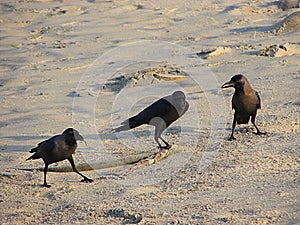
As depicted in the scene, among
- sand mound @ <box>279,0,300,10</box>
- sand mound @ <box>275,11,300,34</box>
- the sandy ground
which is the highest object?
sand mound @ <box>279,0,300,10</box>

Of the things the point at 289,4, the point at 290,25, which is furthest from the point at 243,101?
the point at 289,4

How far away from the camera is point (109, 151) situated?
662 cm

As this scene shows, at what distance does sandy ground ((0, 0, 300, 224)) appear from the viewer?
15.9 ft

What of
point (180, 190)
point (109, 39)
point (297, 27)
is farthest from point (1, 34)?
point (180, 190)

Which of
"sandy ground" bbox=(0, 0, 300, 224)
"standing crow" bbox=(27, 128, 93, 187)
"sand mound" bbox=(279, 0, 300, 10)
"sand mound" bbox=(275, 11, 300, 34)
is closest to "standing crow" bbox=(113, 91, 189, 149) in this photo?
"sandy ground" bbox=(0, 0, 300, 224)

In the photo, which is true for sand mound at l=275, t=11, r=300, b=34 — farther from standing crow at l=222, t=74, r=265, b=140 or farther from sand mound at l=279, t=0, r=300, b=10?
standing crow at l=222, t=74, r=265, b=140

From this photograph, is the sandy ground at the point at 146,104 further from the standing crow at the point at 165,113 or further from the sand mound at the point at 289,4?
the standing crow at the point at 165,113

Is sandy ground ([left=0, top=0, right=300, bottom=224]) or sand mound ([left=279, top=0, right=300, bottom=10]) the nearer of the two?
sandy ground ([left=0, top=0, right=300, bottom=224])

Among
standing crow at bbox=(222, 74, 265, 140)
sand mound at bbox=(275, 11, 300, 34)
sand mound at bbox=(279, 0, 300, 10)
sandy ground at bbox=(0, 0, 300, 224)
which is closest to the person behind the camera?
sandy ground at bbox=(0, 0, 300, 224)

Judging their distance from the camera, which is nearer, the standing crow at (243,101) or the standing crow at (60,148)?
the standing crow at (60,148)

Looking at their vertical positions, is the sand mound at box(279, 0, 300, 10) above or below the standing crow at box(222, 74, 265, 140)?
above

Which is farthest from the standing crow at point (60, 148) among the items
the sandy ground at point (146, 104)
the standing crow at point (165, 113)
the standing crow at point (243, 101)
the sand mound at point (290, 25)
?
the sand mound at point (290, 25)

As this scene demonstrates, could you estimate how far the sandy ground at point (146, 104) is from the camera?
4.83 metres

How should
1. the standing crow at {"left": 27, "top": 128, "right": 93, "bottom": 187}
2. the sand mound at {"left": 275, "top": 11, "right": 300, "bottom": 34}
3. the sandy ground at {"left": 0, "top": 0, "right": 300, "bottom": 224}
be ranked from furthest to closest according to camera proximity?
the sand mound at {"left": 275, "top": 11, "right": 300, "bottom": 34}, the standing crow at {"left": 27, "top": 128, "right": 93, "bottom": 187}, the sandy ground at {"left": 0, "top": 0, "right": 300, "bottom": 224}
